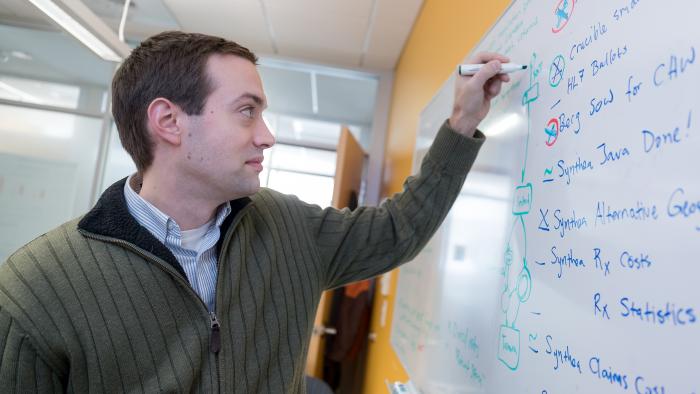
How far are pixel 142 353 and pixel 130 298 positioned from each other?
0.10 m

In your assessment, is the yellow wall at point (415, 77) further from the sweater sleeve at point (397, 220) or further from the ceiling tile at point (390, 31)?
the sweater sleeve at point (397, 220)

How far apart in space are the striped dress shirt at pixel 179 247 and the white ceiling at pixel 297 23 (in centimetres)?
184

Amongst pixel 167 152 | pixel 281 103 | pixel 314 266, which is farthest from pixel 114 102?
pixel 281 103

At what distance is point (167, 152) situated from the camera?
3.24 ft

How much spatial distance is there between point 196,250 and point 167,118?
28 cm

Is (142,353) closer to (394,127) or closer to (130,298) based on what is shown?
(130,298)

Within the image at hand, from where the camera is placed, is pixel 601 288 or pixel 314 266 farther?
pixel 314 266

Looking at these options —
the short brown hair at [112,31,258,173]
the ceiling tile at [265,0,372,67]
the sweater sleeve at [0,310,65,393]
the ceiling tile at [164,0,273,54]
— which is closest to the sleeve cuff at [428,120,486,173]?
the short brown hair at [112,31,258,173]

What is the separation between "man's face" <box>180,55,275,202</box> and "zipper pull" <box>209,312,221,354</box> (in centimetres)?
25

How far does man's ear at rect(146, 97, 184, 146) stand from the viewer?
0.96 metres

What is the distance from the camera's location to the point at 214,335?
2.83ft

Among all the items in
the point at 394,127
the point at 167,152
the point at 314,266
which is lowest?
the point at 314,266

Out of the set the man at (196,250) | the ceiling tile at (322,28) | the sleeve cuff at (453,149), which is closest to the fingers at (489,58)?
the man at (196,250)

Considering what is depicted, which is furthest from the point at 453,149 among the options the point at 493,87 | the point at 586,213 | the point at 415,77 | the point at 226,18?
the point at 226,18
